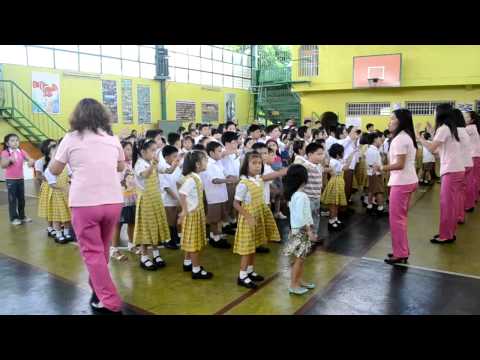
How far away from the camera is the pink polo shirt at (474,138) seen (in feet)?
19.7

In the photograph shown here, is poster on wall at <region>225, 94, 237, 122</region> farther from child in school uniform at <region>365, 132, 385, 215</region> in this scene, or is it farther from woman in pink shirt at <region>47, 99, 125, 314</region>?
woman in pink shirt at <region>47, 99, 125, 314</region>

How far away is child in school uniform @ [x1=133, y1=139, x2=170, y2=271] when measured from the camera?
3.90m

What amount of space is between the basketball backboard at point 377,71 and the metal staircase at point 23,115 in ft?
33.8

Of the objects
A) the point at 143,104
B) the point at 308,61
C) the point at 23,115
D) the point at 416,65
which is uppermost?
the point at 308,61

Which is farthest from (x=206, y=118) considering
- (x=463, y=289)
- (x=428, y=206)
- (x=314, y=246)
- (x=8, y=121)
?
(x=463, y=289)

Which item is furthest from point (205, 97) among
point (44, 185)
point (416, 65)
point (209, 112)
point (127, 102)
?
point (44, 185)

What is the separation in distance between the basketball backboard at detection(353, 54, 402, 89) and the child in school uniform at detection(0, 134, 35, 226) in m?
12.1

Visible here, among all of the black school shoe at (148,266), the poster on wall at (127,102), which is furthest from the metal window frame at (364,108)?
the black school shoe at (148,266)

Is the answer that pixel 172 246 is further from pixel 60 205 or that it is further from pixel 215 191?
pixel 60 205

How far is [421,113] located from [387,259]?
11844 mm

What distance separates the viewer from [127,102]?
14211 mm

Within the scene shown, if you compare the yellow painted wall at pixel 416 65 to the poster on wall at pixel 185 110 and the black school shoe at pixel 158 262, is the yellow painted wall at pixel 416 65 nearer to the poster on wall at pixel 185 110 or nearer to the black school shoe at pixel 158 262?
the poster on wall at pixel 185 110

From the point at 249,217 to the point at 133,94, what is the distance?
12.1 m
